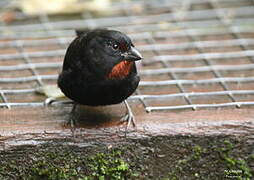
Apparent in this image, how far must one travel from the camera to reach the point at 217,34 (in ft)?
16.5

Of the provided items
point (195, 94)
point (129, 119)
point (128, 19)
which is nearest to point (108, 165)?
point (129, 119)

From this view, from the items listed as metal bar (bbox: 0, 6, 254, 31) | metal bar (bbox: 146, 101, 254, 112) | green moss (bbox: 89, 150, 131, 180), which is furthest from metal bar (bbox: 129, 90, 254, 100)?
metal bar (bbox: 0, 6, 254, 31)

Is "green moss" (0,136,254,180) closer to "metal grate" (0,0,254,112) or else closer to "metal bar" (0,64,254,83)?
"metal grate" (0,0,254,112)

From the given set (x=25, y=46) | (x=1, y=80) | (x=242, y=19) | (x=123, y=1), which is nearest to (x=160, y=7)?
(x=123, y=1)

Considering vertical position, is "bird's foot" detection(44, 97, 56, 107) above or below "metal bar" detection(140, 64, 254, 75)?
above

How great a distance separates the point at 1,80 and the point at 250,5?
2421 millimetres

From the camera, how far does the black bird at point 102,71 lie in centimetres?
344

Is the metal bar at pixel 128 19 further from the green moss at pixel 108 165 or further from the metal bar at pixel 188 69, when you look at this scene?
the green moss at pixel 108 165

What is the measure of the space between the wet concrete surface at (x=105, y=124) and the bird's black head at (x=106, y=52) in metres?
0.34

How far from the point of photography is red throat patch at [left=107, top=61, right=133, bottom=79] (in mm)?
3435

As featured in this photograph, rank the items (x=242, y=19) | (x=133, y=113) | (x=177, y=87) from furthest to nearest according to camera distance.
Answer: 1. (x=242, y=19)
2. (x=177, y=87)
3. (x=133, y=113)

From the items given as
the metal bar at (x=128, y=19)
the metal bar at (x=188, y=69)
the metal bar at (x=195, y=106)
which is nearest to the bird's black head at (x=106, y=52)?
the metal bar at (x=195, y=106)

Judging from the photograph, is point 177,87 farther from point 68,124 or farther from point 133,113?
point 68,124

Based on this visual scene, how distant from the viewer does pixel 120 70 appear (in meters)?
3.47
